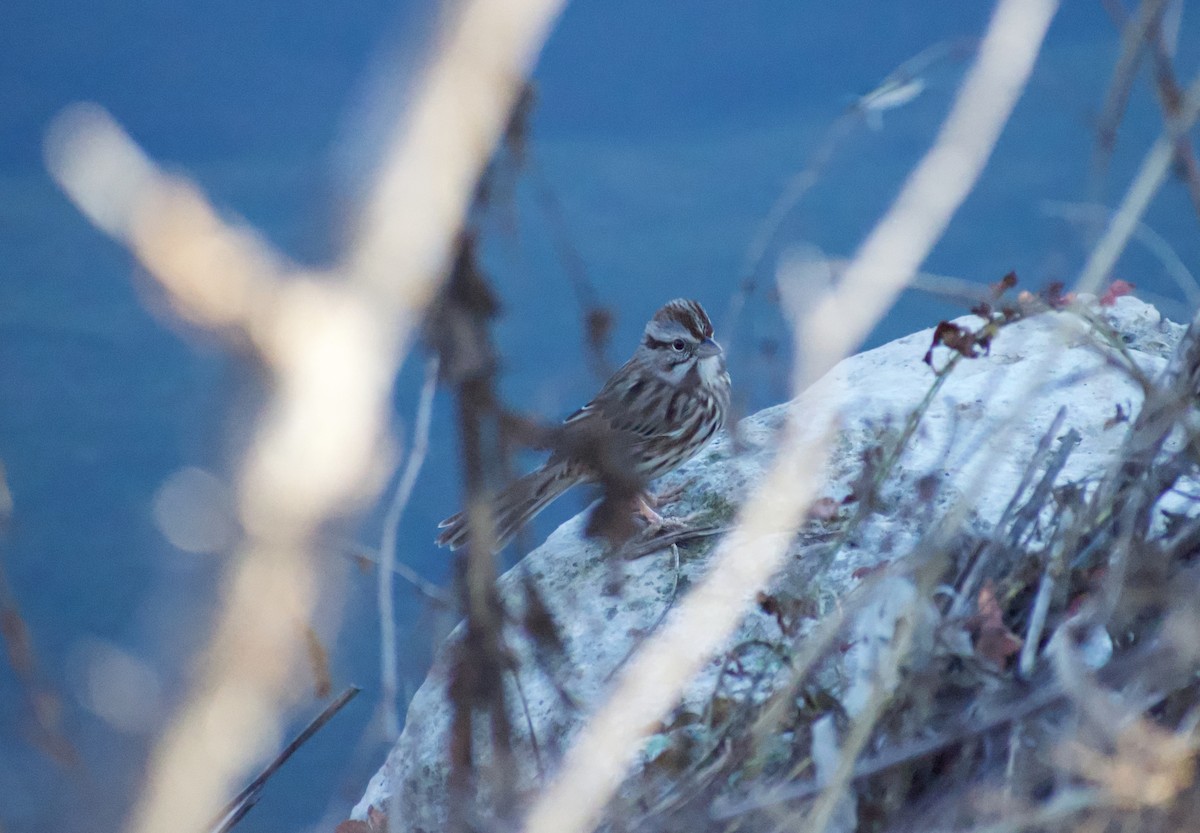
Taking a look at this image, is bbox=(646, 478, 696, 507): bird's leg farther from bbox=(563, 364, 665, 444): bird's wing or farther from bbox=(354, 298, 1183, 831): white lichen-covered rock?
bbox=(563, 364, 665, 444): bird's wing

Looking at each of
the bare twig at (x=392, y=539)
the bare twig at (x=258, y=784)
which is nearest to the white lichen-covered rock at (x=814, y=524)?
the bare twig at (x=258, y=784)

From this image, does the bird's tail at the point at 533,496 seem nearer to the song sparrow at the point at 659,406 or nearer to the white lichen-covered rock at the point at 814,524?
the song sparrow at the point at 659,406

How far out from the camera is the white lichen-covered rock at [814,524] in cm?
187

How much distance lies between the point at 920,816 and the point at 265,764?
74 centimetres

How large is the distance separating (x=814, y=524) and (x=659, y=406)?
3.19 feet

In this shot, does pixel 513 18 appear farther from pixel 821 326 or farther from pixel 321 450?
pixel 821 326

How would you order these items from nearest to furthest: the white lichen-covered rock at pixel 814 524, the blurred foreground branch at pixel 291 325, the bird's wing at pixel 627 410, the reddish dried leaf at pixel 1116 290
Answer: the blurred foreground branch at pixel 291 325 → the white lichen-covered rock at pixel 814 524 → the reddish dried leaf at pixel 1116 290 → the bird's wing at pixel 627 410

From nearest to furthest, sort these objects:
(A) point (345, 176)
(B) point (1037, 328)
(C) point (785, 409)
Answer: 1. (A) point (345, 176)
2. (B) point (1037, 328)
3. (C) point (785, 409)

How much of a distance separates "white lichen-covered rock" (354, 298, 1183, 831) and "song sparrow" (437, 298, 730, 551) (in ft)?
0.31

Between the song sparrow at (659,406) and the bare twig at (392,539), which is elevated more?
the song sparrow at (659,406)

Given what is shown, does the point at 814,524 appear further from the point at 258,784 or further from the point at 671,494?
the point at 258,784

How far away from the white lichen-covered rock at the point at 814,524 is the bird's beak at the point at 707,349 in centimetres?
29

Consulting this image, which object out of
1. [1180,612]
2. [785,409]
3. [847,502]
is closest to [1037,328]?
[785,409]

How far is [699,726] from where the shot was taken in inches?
62.1
